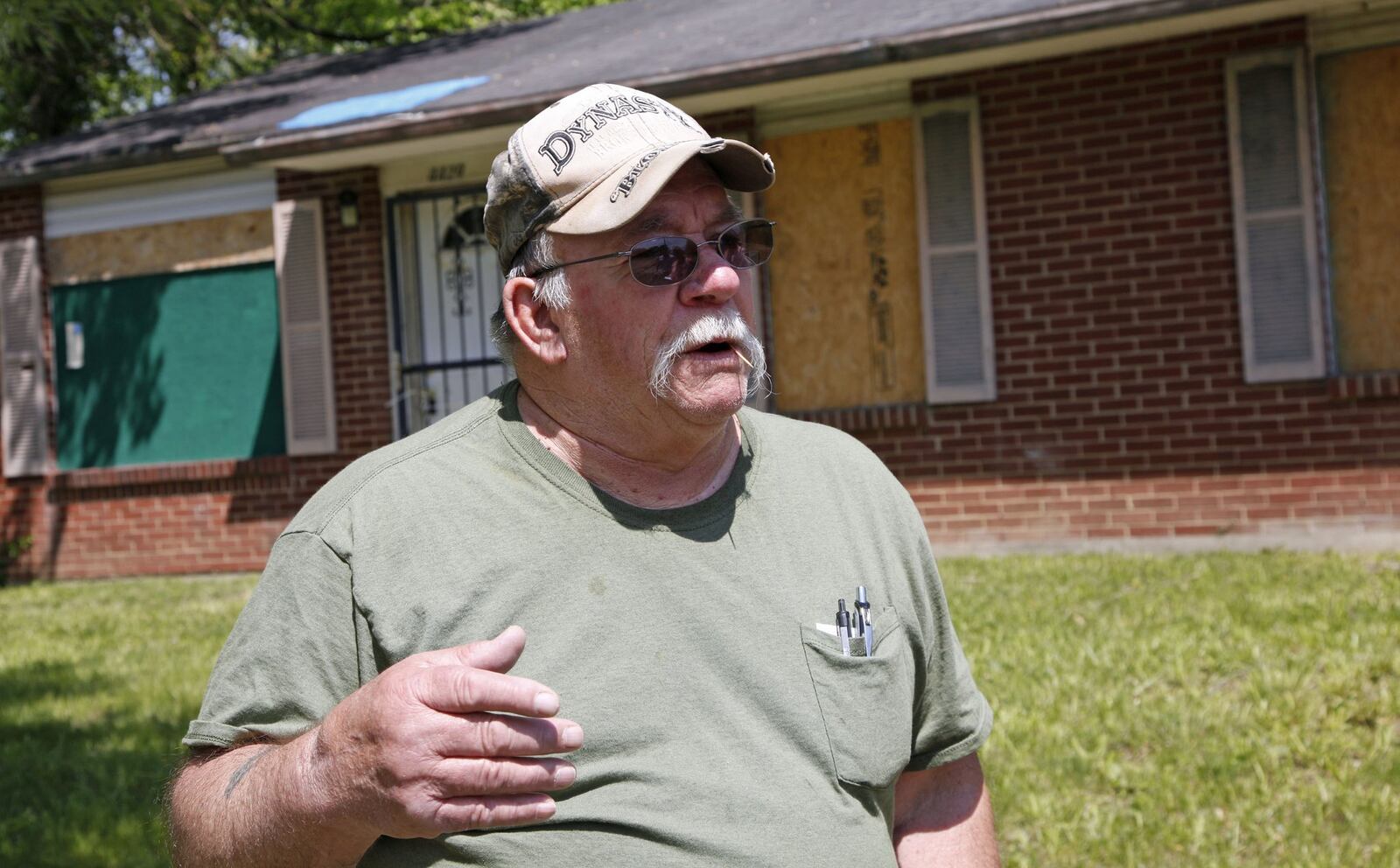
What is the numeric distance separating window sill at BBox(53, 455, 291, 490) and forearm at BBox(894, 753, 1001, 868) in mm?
8816

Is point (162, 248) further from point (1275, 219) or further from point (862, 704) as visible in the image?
point (862, 704)

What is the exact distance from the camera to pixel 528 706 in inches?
63.4

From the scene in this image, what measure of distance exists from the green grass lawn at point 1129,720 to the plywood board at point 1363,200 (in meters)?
1.55

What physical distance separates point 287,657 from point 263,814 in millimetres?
204

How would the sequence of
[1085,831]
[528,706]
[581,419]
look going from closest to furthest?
[528,706] < [581,419] < [1085,831]

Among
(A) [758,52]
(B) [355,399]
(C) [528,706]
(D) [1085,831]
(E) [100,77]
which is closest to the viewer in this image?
(C) [528,706]

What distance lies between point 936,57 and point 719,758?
262 inches

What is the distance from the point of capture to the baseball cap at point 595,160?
2117mm

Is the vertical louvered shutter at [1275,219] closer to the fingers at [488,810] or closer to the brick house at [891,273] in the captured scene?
the brick house at [891,273]

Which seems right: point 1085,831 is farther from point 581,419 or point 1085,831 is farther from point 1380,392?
point 1380,392

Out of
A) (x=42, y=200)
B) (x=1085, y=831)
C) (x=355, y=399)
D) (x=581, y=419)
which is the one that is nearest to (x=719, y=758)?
(x=581, y=419)

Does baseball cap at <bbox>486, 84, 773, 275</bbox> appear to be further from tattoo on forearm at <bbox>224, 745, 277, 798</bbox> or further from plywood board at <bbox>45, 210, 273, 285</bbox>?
plywood board at <bbox>45, 210, 273, 285</bbox>

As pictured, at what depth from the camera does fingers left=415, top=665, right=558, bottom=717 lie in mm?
1611

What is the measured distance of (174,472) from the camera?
35.5 feet
